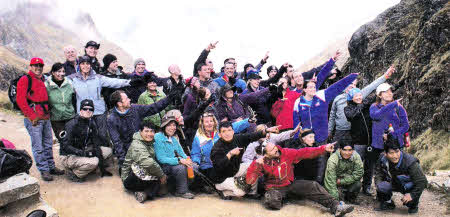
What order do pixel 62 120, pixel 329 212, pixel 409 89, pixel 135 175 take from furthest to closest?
1. pixel 409 89
2. pixel 62 120
3. pixel 135 175
4. pixel 329 212

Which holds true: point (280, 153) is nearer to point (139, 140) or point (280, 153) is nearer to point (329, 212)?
point (329, 212)

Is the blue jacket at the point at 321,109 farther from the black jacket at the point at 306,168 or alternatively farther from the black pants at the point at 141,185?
the black pants at the point at 141,185

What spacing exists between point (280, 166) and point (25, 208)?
4638mm

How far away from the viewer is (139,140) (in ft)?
22.9

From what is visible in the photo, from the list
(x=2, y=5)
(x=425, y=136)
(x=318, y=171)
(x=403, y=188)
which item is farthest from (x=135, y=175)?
(x=2, y=5)

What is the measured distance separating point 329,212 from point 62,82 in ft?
21.0

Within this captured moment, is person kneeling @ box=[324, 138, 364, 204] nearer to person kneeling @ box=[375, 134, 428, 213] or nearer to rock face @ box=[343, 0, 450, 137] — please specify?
person kneeling @ box=[375, 134, 428, 213]

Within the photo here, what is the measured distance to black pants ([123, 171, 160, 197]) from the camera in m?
6.83

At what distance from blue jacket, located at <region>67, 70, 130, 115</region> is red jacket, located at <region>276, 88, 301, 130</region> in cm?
428

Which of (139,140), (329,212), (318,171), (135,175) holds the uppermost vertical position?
(139,140)

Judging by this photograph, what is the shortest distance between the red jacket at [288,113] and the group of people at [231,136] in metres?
0.02

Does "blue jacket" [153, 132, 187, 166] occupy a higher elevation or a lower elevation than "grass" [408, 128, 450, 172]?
higher

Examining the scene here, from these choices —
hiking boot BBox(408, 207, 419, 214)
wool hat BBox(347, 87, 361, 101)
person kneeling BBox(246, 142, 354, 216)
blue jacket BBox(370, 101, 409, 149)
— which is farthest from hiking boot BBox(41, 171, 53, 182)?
hiking boot BBox(408, 207, 419, 214)

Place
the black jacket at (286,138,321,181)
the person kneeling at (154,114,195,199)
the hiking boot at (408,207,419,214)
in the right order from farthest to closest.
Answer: the person kneeling at (154,114,195,199)
the black jacket at (286,138,321,181)
the hiking boot at (408,207,419,214)
